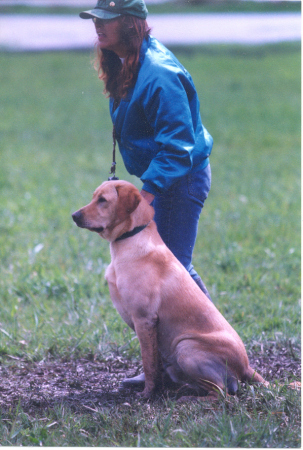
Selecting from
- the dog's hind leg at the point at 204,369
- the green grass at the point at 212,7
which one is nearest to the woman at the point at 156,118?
the green grass at the point at 212,7

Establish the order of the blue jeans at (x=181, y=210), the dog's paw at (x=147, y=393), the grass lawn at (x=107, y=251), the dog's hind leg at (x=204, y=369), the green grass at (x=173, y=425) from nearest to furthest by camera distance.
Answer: the green grass at (x=173, y=425) < the grass lawn at (x=107, y=251) < the dog's hind leg at (x=204, y=369) < the dog's paw at (x=147, y=393) < the blue jeans at (x=181, y=210)

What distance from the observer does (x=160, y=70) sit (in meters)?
2.84

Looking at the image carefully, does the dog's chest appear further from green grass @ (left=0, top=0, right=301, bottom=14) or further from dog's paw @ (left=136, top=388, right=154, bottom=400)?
green grass @ (left=0, top=0, right=301, bottom=14)

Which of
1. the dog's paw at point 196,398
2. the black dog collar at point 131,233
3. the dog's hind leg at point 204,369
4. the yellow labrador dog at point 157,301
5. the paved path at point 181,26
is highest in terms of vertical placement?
the paved path at point 181,26

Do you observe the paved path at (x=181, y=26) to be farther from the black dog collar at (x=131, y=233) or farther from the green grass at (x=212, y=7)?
the black dog collar at (x=131, y=233)

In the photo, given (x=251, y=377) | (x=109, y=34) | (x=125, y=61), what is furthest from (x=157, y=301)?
(x=109, y=34)

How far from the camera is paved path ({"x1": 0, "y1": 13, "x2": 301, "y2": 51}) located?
3.52m

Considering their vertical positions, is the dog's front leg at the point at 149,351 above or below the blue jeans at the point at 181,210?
below

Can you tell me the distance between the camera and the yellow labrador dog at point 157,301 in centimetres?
281

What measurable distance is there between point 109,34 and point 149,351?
5.34ft

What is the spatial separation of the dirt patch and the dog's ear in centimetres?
101

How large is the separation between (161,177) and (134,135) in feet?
1.31

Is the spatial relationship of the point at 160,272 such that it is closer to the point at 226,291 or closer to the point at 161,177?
the point at 161,177

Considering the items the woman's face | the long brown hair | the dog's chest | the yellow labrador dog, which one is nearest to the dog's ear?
the yellow labrador dog
